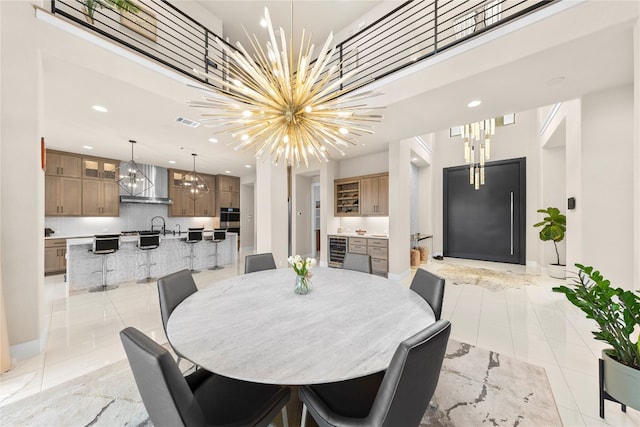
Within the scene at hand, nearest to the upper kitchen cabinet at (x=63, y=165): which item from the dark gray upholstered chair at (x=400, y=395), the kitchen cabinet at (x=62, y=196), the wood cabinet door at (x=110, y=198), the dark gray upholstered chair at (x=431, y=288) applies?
the kitchen cabinet at (x=62, y=196)

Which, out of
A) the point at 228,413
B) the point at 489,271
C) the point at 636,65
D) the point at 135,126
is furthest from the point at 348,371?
the point at 489,271

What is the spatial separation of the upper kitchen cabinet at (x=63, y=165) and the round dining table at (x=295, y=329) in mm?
6743

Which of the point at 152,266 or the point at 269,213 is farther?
the point at 152,266

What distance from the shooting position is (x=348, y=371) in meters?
1.01

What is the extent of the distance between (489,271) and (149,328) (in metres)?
6.82

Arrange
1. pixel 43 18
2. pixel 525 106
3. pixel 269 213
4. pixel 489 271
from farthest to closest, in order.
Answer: pixel 489 271 < pixel 269 213 < pixel 525 106 < pixel 43 18

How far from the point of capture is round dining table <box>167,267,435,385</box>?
104cm

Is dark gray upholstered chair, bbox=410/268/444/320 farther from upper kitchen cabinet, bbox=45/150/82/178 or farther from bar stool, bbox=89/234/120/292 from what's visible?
upper kitchen cabinet, bbox=45/150/82/178

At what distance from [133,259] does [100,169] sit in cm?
327

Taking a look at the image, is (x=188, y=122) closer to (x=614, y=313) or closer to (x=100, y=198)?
(x=100, y=198)

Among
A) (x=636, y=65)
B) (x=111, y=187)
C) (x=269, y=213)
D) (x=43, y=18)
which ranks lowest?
(x=269, y=213)

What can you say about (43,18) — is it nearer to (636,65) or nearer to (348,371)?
(348,371)

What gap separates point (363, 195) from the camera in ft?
19.6

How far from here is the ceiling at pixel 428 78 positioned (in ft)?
7.12
